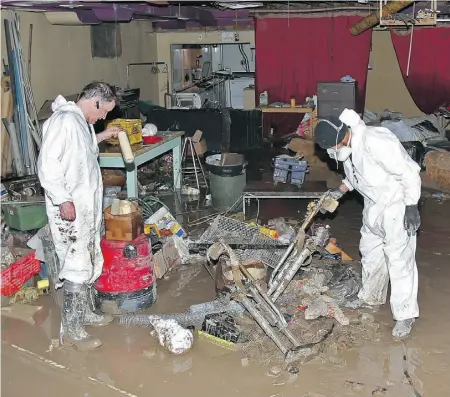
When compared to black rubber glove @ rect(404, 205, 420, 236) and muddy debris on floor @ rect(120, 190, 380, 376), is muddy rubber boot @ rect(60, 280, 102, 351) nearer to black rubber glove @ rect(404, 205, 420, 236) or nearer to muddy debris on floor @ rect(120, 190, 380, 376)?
muddy debris on floor @ rect(120, 190, 380, 376)

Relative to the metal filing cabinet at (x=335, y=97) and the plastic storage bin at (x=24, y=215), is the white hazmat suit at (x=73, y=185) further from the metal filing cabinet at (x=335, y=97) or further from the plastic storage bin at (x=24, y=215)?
the metal filing cabinet at (x=335, y=97)

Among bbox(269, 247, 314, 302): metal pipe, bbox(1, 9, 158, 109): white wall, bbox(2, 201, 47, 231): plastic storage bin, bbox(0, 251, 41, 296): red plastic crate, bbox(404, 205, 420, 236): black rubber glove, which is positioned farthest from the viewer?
bbox(1, 9, 158, 109): white wall

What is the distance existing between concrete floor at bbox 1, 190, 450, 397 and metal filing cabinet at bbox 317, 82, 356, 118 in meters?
5.34

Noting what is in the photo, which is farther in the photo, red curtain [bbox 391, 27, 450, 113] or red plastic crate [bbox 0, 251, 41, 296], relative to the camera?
red curtain [bbox 391, 27, 450, 113]

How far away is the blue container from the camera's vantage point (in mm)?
6176

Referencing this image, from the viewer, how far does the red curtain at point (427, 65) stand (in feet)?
32.1

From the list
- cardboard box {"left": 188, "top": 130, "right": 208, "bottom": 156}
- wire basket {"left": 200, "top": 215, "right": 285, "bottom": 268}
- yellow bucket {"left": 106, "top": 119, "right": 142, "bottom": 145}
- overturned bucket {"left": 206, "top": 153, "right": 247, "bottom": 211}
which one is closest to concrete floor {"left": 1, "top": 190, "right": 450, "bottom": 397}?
wire basket {"left": 200, "top": 215, "right": 285, "bottom": 268}

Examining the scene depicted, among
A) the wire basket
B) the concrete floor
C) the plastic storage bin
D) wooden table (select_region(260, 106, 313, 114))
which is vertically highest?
wooden table (select_region(260, 106, 313, 114))

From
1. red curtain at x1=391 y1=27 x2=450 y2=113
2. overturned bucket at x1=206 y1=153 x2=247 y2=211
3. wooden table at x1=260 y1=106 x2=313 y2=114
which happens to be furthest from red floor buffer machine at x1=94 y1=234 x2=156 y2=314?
red curtain at x1=391 y1=27 x2=450 y2=113

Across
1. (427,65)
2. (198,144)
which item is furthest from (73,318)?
(427,65)

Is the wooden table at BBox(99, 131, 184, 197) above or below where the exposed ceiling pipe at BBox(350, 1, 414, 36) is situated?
below

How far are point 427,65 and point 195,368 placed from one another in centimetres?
812

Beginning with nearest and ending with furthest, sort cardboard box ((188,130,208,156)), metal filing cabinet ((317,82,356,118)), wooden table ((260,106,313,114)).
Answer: cardboard box ((188,130,208,156)) → metal filing cabinet ((317,82,356,118)) → wooden table ((260,106,313,114))

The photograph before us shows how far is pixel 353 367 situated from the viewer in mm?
3379
